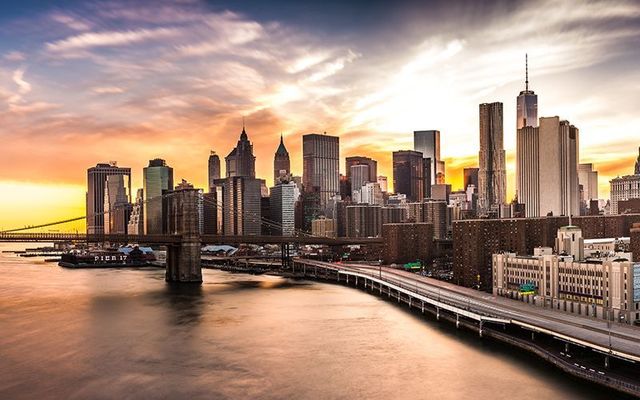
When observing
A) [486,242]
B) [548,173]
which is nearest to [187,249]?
[486,242]

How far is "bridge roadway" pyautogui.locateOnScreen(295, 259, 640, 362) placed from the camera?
3158 centimetres

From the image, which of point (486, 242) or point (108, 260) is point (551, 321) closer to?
point (486, 242)

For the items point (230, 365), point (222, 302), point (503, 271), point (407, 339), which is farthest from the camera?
point (222, 302)

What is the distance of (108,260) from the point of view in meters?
141

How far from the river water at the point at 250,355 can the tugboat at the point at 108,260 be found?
71.6 m

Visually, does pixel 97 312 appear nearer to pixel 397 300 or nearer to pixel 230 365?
pixel 230 365

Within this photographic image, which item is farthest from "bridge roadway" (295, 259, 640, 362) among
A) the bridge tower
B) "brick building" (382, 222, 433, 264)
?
"brick building" (382, 222, 433, 264)

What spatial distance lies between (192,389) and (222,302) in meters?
31.2

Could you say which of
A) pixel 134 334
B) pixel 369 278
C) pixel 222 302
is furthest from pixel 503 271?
pixel 134 334

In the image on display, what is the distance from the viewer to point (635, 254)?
225 feet

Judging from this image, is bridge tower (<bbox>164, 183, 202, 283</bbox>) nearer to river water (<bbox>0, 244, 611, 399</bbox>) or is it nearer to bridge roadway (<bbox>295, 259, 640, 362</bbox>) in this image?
river water (<bbox>0, 244, 611, 399</bbox>)

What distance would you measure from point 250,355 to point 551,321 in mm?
19653

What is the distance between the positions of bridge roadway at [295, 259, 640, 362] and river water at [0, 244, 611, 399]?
2282 millimetres

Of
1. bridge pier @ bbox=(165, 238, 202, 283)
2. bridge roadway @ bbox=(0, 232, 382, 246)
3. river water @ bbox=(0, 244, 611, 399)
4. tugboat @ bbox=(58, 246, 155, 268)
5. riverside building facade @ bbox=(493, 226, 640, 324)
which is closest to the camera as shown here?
river water @ bbox=(0, 244, 611, 399)
